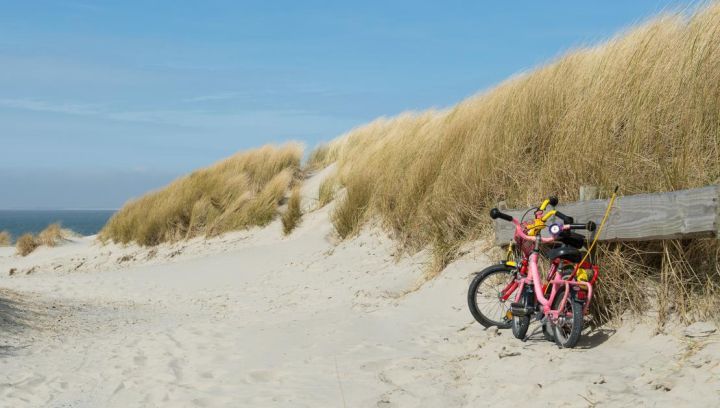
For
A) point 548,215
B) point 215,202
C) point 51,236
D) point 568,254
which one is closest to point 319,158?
point 215,202

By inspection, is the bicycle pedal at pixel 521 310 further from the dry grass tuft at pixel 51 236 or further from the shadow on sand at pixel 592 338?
the dry grass tuft at pixel 51 236

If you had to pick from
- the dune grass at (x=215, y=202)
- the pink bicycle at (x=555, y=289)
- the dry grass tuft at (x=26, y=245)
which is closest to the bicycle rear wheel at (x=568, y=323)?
the pink bicycle at (x=555, y=289)

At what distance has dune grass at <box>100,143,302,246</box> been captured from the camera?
1541 centimetres

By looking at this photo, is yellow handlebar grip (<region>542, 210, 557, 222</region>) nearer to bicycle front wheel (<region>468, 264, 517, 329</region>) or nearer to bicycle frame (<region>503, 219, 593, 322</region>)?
bicycle frame (<region>503, 219, 593, 322</region>)

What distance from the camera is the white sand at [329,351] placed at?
4.37 meters

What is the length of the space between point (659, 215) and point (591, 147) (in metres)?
1.51

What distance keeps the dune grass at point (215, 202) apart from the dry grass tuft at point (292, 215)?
875 millimetres

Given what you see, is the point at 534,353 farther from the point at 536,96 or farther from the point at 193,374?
the point at 536,96

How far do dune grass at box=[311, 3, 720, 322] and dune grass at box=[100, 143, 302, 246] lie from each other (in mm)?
4657

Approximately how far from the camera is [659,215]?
4789 mm

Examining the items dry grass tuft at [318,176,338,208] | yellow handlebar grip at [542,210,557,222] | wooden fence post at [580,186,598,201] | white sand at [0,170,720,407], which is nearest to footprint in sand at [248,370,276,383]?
white sand at [0,170,720,407]

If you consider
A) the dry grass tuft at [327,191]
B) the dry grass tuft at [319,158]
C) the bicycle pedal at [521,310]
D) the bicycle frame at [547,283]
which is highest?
the dry grass tuft at [319,158]

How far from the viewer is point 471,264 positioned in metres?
7.56

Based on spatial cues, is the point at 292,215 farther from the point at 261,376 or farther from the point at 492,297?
Result: the point at 261,376
